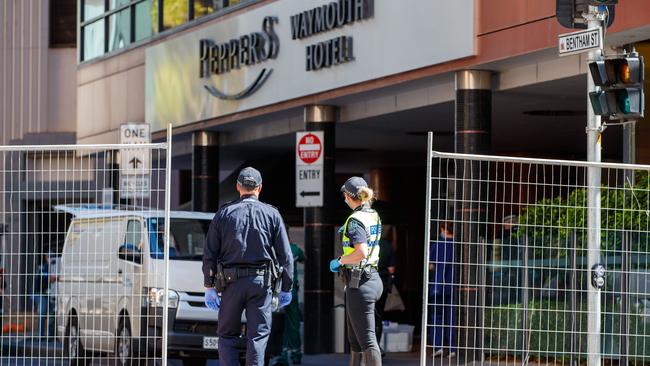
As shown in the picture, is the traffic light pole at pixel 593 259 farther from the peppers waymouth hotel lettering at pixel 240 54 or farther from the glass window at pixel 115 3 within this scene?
the glass window at pixel 115 3

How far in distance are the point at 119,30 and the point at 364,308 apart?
1909 cm

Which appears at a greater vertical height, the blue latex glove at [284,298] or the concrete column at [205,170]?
the concrete column at [205,170]

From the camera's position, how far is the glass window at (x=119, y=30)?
28.8m

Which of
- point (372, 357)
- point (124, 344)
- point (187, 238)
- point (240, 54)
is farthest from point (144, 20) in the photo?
point (372, 357)

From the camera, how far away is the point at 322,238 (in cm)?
2166

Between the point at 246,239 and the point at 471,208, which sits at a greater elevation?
the point at 471,208

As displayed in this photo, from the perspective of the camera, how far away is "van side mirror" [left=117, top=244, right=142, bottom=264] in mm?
14355

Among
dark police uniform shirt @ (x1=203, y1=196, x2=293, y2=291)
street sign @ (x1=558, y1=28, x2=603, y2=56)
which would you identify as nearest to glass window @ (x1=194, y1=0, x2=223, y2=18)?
street sign @ (x1=558, y1=28, x2=603, y2=56)

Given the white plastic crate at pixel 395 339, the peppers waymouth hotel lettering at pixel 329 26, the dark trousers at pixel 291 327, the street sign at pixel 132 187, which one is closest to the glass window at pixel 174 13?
the peppers waymouth hotel lettering at pixel 329 26

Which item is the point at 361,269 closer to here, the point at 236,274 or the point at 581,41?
the point at 236,274

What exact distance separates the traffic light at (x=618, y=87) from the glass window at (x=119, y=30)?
1829cm

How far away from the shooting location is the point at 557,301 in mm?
11016

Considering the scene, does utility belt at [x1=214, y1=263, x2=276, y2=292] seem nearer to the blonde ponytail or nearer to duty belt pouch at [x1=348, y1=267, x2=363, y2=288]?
duty belt pouch at [x1=348, y1=267, x2=363, y2=288]

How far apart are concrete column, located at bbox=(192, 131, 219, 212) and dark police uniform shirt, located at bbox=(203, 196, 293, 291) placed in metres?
15.5
